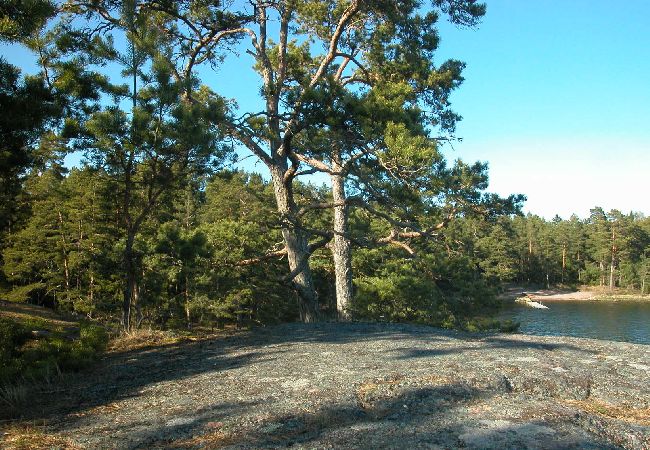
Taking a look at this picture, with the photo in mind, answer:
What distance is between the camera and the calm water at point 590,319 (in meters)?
29.2

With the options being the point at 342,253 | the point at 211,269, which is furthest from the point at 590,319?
the point at 211,269

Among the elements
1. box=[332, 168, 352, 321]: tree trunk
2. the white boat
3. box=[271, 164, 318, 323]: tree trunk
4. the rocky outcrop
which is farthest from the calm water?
the rocky outcrop

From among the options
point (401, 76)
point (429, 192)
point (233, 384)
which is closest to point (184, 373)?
point (233, 384)

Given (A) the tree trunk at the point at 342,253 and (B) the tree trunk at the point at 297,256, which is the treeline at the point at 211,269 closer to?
(A) the tree trunk at the point at 342,253

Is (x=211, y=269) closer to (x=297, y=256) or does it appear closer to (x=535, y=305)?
(x=297, y=256)

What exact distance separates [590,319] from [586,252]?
113 feet

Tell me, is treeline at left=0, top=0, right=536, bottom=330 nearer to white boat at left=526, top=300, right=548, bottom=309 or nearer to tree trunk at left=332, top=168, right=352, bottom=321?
tree trunk at left=332, top=168, right=352, bottom=321

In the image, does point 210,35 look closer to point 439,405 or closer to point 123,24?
point 123,24

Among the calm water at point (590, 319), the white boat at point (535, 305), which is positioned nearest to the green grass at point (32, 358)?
the calm water at point (590, 319)

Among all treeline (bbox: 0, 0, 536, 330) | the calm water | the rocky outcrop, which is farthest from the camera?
the calm water

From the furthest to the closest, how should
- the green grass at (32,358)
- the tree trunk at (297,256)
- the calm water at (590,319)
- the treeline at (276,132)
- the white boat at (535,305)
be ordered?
the white boat at (535,305) < the calm water at (590,319) < the tree trunk at (297,256) < the treeline at (276,132) < the green grass at (32,358)

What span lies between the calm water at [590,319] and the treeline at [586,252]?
33.0 feet

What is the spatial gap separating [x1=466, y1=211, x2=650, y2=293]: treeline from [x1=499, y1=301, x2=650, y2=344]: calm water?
10068 millimetres

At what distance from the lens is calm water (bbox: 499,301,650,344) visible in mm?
29219
